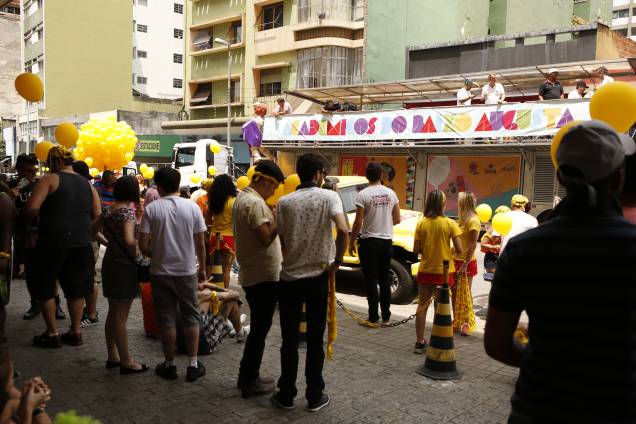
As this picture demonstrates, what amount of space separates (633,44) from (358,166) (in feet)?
45.5

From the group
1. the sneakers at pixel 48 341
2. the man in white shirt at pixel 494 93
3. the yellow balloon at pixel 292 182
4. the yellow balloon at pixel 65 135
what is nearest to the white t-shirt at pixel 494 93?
the man in white shirt at pixel 494 93

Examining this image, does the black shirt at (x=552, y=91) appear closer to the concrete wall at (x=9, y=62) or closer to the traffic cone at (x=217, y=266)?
the traffic cone at (x=217, y=266)

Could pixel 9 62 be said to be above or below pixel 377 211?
above

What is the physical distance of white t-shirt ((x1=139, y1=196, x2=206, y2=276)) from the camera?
4293 mm

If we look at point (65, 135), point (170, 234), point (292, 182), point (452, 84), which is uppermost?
point (452, 84)

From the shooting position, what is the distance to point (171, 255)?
4289 millimetres

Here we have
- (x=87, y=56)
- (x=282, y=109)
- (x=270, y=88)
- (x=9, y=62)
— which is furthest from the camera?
(x=9, y=62)

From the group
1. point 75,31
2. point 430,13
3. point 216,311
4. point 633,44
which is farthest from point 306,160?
point 75,31

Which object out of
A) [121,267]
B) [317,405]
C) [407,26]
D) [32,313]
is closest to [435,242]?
[317,405]

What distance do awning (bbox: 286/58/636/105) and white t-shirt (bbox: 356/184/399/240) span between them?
1162 centimetres

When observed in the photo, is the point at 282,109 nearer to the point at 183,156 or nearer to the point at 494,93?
the point at 183,156

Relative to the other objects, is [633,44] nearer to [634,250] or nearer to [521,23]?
[521,23]

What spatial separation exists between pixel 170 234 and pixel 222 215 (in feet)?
7.84

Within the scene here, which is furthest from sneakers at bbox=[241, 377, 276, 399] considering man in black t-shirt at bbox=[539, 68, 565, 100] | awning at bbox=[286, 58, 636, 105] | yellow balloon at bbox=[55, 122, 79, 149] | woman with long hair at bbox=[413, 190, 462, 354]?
awning at bbox=[286, 58, 636, 105]
